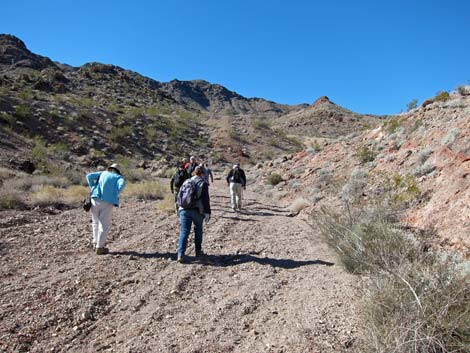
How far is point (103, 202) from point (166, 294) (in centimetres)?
266

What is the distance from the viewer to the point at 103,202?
287 inches

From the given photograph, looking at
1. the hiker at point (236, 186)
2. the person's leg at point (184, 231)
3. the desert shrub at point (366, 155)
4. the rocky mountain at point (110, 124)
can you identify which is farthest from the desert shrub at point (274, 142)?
the person's leg at point (184, 231)

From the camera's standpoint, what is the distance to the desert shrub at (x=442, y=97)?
17234 millimetres

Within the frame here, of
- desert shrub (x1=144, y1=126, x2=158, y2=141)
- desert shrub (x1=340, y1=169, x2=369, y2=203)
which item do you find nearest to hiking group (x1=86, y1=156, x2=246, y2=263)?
desert shrub (x1=340, y1=169, x2=369, y2=203)

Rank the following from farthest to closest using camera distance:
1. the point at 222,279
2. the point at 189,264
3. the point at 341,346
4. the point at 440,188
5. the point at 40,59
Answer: the point at 40,59 → the point at 440,188 → the point at 189,264 → the point at 222,279 → the point at 341,346

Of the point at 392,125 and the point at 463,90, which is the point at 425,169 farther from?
the point at 463,90

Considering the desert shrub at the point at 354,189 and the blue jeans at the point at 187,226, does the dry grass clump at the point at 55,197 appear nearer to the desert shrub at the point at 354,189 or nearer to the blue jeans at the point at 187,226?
the blue jeans at the point at 187,226

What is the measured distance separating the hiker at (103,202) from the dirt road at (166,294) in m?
0.35

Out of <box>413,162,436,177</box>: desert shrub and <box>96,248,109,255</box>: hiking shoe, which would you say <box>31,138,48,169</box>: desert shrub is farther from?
<box>413,162,436,177</box>: desert shrub

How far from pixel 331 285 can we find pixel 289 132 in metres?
56.2

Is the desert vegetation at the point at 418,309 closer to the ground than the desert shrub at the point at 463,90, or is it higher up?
closer to the ground

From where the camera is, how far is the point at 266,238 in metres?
9.16

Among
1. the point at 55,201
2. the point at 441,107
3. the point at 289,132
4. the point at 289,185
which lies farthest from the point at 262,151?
the point at 55,201

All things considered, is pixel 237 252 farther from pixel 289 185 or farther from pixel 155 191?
pixel 289 185
